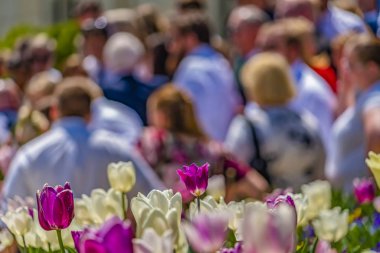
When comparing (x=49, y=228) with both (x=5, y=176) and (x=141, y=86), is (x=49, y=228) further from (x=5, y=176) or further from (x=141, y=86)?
(x=141, y=86)

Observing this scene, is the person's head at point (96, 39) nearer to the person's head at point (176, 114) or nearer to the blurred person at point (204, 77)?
the blurred person at point (204, 77)

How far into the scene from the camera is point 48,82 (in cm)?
685

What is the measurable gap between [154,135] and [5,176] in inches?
27.1

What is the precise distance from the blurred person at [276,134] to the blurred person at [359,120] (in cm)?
17

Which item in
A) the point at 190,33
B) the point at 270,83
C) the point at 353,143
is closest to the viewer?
the point at 353,143

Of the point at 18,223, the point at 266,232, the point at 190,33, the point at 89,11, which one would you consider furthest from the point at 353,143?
the point at 89,11

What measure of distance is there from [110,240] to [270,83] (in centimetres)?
424

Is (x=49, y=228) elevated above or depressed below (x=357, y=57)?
above

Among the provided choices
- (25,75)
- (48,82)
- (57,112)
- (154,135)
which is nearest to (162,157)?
(154,135)

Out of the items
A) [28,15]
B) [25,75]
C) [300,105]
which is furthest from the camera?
[28,15]

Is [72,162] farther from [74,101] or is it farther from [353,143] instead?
[353,143]

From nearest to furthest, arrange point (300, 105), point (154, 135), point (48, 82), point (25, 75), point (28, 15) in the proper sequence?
point (154, 135) → point (300, 105) → point (48, 82) → point (25, 75) → point (28, 15)

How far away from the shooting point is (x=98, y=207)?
2279mm

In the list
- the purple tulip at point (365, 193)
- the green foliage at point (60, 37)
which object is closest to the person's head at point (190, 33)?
the green foliage at point (60, 37)
